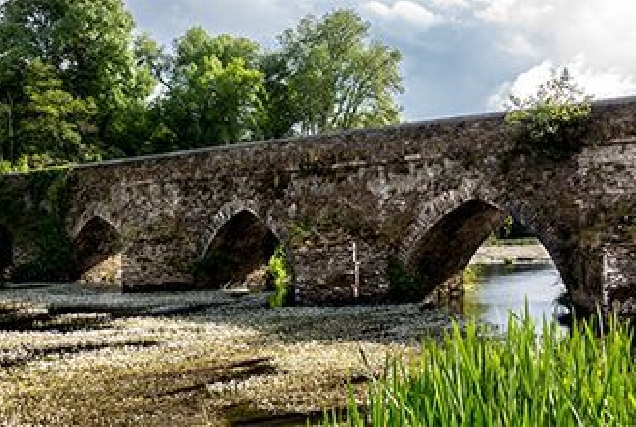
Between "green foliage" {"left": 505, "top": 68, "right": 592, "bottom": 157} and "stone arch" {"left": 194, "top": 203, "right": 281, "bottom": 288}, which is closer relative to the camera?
"green foliage" {"left": 505, "top": 68, "right": 592, "bottom": 157}

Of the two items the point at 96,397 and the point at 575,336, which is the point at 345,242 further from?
the point at 575,336

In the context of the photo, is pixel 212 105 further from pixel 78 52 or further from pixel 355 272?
pixel 355 272

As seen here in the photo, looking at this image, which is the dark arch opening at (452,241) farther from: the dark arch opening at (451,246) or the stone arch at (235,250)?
the stone arch at (235,250)

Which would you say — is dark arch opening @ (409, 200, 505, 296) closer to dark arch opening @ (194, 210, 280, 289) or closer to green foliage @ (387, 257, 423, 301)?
green foliage @ (387, 257, 423, 301)

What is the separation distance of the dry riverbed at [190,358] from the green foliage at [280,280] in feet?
2.76

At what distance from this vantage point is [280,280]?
91.4 feet

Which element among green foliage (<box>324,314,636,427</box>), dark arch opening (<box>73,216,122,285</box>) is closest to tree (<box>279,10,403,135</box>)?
dark arch opening (<box>73,216,122,285</box>)

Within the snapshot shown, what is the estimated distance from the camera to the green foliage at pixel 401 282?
2439cm

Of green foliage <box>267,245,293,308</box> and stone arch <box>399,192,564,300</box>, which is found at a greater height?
stone arch <box>399,192,564,300</box>

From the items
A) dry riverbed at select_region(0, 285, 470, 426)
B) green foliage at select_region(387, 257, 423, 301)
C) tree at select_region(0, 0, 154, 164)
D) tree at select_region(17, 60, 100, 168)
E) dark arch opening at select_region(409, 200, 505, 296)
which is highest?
tree at select_region(0, 0, 154, 164)

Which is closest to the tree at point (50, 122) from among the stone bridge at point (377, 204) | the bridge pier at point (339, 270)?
the stone bridge at point (377, 204)

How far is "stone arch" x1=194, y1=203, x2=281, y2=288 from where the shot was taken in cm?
2920

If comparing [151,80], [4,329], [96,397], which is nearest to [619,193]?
[96,397]

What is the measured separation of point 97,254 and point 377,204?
17447 mm
